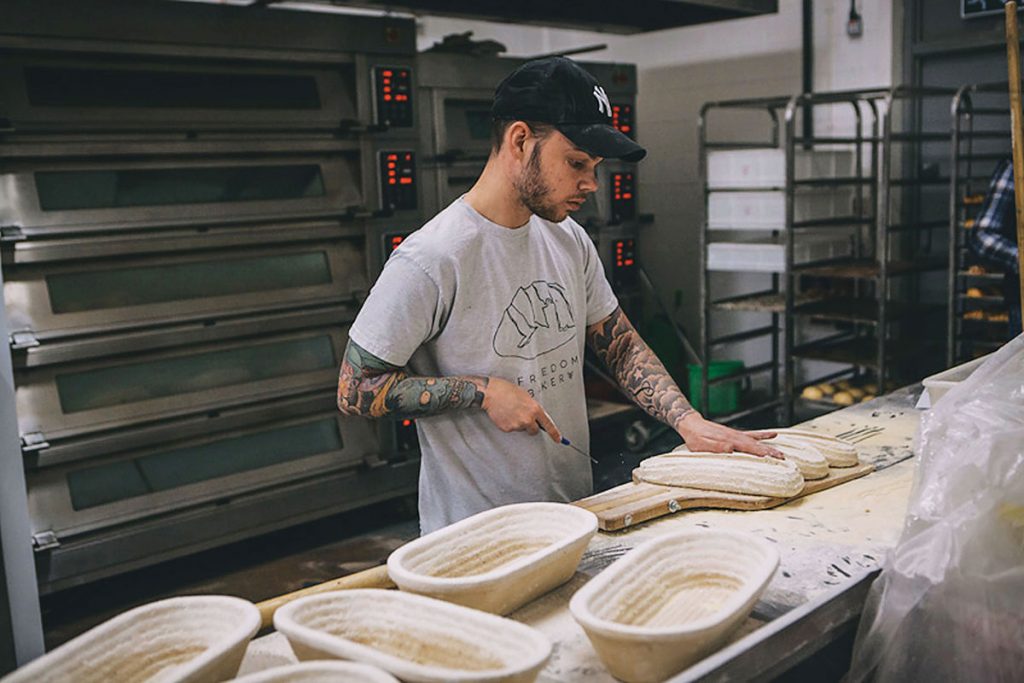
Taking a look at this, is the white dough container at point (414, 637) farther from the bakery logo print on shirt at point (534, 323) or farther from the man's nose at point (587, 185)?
the man's nose at point (587, 185)

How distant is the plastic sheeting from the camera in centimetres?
145

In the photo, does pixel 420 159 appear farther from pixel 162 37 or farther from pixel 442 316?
pixel 442 316

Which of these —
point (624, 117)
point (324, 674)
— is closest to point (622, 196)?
point (624, 117)

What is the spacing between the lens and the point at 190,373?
369 centimetres

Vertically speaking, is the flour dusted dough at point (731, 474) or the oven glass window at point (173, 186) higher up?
the oven glass window at point (173, 186)

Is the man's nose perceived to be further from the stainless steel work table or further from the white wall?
the white wall

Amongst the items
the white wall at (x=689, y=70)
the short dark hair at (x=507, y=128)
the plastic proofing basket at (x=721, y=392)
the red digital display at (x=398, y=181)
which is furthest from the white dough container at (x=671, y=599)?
the white wall at (x=689, y=70)

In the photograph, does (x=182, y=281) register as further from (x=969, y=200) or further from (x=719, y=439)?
(x=969, y=200)

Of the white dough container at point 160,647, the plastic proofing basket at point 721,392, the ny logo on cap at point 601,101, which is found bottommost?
A: the plastic proofing basket at point 721,392

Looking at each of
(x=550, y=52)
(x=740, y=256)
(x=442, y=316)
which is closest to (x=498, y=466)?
(x=442, y=316)

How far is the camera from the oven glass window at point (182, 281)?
3.40m

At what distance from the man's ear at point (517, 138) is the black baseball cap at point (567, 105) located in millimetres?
17

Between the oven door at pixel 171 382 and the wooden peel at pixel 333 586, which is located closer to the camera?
the wooden peel at pixel 333 586

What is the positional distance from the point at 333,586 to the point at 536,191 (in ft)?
2.84
